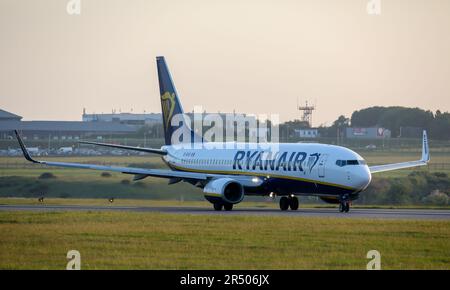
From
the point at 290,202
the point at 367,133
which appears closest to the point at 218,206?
the point at 290,202

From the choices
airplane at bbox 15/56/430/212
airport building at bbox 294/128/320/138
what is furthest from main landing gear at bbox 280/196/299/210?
airport building at bbox 294/128/320/138

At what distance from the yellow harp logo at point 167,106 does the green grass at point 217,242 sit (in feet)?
71.6

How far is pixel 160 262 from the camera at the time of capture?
2845 cm

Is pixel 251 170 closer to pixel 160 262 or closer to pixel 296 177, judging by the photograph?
pixel 296 177

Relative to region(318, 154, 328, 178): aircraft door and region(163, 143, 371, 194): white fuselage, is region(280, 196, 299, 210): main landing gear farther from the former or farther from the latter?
region(318, 154, 328, 178): aircraft door

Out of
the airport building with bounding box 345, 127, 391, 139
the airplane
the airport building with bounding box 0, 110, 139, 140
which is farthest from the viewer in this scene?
the airport building with bounding box 0, 110, 139, 140

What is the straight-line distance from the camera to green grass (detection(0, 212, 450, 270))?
28.5 meters

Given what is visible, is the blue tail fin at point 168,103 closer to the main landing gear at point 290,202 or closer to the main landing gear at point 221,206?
the main landing gear at point 221,206

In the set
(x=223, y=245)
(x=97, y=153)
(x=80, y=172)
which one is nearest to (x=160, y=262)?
(x=223, y=245)

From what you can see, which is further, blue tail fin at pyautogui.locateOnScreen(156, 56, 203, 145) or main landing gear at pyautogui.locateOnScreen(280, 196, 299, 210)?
blue tail fin at pyautogui.locateOnScreen(156, 56, 203, 145)

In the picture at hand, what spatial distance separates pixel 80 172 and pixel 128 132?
61.7 meters

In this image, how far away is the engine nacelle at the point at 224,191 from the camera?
5453cm
